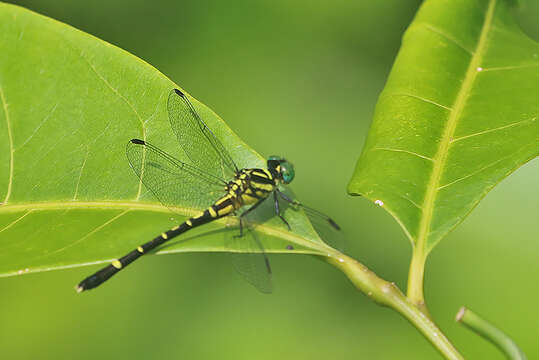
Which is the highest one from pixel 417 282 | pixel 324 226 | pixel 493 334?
pixel 324 226

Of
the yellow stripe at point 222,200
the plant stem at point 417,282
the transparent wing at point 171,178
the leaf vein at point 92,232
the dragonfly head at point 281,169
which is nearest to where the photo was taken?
the plant stem at point 417,282

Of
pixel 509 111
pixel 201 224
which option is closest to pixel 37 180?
pixel 201 224

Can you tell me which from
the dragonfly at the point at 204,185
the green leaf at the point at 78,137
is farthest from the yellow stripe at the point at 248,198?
the green leaf at the point at 78,137

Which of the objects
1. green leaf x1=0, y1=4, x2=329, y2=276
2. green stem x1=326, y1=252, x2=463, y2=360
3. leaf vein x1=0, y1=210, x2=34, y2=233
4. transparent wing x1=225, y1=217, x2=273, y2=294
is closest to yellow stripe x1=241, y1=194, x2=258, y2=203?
transparent wing x1=225, y1=217, x2=273, y2=294

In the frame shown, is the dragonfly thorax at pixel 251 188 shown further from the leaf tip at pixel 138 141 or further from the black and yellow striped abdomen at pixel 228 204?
the leaf tip at pixel 138 141

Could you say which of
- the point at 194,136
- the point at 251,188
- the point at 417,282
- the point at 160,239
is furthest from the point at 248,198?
the point at 417,282

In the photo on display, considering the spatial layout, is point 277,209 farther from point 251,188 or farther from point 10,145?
point 10,145

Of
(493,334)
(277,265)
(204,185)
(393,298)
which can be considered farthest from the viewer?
(277,265)
